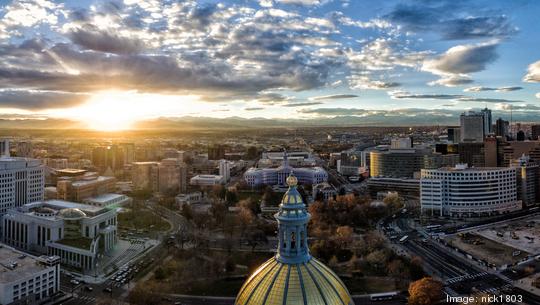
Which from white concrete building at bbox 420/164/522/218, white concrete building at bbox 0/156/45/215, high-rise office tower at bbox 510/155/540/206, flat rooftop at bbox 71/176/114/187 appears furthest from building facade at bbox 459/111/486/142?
white concrete building at bbox 0/156/45/215

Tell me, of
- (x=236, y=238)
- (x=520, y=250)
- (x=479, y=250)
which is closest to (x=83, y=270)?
(x=236, y=238)

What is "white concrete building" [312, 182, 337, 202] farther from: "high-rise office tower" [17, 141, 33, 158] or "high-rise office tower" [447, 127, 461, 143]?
"high-rise office tower" [447, 127, 461, 143]

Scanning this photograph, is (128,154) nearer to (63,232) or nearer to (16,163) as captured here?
(16,163)

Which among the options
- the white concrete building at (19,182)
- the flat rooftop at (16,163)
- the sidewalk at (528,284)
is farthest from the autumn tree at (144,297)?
the flat rooftop at (16,163)

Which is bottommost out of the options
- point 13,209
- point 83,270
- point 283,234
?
point 83,270

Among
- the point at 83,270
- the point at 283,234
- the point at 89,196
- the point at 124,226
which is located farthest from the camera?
the point at 89,196

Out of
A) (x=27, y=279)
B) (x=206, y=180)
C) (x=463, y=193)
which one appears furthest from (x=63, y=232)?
(x=463, y=193)

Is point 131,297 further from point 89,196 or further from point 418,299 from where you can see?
point 89,196
